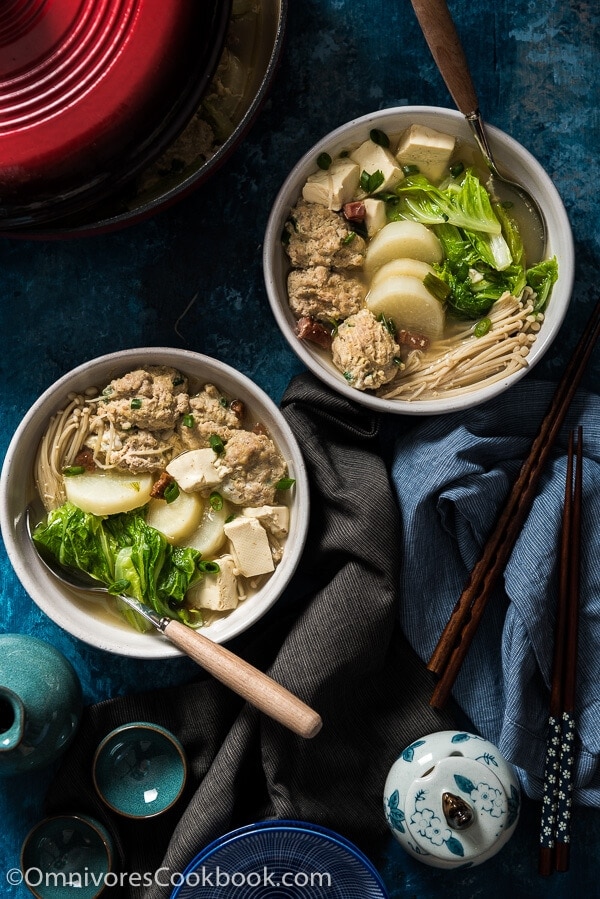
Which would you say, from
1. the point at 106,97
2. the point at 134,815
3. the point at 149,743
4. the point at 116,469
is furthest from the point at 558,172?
the point at 134,815

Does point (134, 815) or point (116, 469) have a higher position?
point (116, 469)

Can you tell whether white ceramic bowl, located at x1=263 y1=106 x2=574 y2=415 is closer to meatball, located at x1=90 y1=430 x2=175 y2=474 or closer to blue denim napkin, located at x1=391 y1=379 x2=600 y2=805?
blue denim napkin, located at x1=391 y1=379 x2=600 y2=805

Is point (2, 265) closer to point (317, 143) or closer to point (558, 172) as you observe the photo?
point (317, 143)

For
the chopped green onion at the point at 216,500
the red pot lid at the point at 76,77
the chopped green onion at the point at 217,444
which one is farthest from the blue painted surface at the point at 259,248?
the red pot lid at the point at 76,77

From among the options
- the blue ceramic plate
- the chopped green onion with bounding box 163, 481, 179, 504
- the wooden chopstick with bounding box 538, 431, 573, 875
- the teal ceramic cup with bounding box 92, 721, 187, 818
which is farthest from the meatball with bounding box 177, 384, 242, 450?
the blue ceramic plate

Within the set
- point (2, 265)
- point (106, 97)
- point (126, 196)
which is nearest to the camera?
point (106, 97)

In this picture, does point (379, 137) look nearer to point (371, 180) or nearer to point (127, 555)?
point (371, 180)

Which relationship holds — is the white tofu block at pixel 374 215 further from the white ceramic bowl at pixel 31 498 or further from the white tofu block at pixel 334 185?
the white ceramic bowl at pixel 31 498
